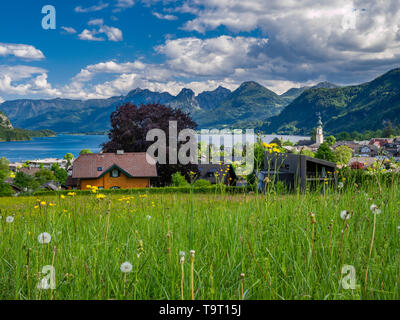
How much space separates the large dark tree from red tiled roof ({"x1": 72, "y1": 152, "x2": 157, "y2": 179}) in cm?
148

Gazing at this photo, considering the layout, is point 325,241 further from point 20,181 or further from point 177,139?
point 20,181

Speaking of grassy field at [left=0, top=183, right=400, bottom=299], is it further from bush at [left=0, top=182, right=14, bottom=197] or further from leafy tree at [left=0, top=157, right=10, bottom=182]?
leafy tree at [left=0, top=157, right=10, bottom=182]

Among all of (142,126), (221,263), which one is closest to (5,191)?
(142,126)

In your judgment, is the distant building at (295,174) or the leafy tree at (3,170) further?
the leafy tree at (3,170)

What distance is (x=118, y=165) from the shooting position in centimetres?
3209

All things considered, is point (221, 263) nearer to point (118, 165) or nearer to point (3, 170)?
point (118, 165)

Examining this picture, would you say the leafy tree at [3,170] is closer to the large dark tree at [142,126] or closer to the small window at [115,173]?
the large dark tree at [142,126]

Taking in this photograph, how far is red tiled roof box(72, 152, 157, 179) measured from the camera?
3192 centimetres

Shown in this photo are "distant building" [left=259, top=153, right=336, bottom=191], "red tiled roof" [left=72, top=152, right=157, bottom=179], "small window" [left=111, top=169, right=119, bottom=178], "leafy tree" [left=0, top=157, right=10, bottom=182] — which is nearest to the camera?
"distant building" [left=259, top=153, right=336, bottom=191]

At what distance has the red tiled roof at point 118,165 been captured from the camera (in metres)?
31.9

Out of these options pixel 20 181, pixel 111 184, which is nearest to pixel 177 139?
pixel 111 184

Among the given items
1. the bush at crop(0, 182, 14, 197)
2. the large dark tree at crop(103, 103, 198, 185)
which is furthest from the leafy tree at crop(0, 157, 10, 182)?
the large dark tree at crop(103, 103, 198, 185)

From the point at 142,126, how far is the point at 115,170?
5.67 meters

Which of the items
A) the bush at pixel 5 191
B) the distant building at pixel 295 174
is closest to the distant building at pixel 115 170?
the bush at pixel 5 191
